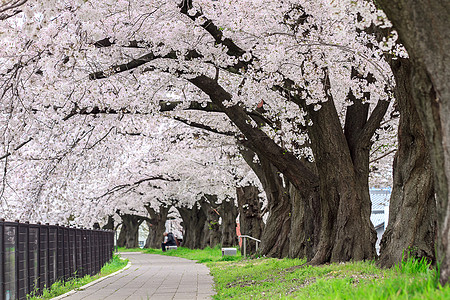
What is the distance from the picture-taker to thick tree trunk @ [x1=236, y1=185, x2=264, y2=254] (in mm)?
24156

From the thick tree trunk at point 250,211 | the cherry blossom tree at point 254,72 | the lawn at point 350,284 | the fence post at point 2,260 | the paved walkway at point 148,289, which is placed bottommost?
the paved walkway at point 148,289

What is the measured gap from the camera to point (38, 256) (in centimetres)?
1005

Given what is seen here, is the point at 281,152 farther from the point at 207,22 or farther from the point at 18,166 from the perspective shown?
the point at 18,166

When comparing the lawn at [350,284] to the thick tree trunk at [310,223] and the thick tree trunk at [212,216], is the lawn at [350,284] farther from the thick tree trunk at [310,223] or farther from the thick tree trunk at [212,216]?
the thick tree trunk at [212,216]

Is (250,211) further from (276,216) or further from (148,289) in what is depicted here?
(148,289)

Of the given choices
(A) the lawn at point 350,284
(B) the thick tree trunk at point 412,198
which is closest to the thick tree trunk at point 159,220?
(A) the lawn at point 350,284

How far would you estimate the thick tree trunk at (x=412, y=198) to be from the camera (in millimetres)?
8656

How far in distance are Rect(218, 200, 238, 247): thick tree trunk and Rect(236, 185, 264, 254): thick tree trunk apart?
837 centimetres

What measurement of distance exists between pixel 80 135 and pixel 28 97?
3926mm

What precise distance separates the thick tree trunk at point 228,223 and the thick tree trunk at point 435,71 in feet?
93.3

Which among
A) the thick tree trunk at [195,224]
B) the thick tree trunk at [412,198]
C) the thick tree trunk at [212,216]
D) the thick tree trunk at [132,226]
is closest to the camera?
the thick tree trunk at [412,198]

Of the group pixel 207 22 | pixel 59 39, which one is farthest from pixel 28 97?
pixel 207 22

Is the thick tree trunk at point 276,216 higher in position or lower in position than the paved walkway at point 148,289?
higher

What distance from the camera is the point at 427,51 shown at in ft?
15.3
